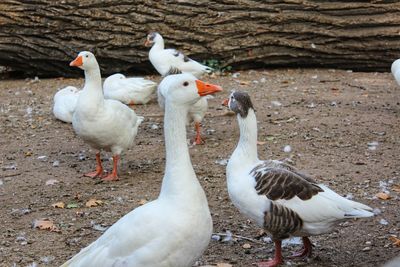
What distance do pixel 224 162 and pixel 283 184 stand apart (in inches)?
95.7

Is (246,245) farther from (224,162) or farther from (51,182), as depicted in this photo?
(51,182)

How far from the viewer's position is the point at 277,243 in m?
4.45

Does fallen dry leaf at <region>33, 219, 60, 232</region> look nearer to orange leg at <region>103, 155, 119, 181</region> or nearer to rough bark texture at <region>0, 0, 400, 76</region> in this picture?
orange leg at <region>103, 155, 119, 181</region>

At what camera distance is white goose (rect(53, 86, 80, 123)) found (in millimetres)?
8250

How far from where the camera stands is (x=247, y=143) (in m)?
4.65

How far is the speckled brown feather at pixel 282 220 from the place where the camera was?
4199 millimetres

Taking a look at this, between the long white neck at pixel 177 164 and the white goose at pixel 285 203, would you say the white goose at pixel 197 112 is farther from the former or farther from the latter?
the long white neck at pixel 177 164

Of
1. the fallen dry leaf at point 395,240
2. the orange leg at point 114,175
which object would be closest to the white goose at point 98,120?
the orange leg at point 114,175

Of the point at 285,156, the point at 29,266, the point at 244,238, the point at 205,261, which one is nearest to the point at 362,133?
the point at 285,156

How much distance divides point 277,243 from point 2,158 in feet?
12.4

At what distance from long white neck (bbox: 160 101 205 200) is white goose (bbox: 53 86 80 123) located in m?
4.50

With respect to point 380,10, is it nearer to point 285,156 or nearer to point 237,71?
point 237,71

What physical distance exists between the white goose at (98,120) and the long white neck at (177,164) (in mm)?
2417

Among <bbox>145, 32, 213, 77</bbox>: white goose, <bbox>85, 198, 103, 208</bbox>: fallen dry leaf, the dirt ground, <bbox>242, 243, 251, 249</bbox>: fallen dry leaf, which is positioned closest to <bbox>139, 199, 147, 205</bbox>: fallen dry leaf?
the dirt ground
